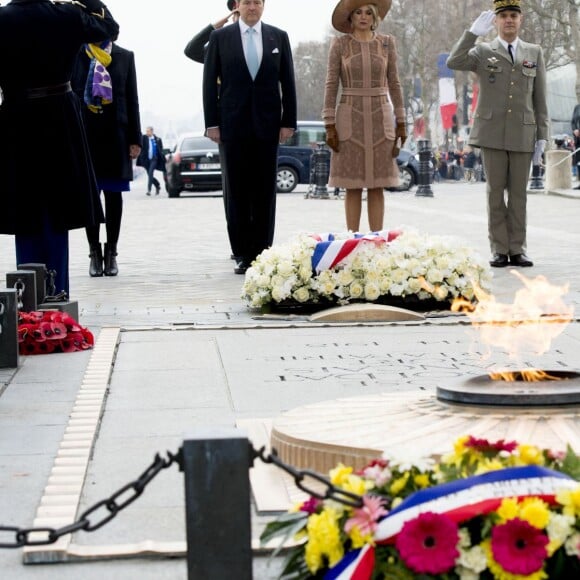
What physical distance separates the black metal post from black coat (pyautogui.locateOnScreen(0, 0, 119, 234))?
5.60 m

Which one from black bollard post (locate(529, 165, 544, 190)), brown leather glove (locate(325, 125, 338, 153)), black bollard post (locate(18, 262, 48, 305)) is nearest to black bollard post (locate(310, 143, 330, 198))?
black bollard post (locate(529, 165, 544, 190))

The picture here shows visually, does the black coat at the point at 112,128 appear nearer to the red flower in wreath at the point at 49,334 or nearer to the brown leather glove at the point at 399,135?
the brown leather glove at the point at 399,135

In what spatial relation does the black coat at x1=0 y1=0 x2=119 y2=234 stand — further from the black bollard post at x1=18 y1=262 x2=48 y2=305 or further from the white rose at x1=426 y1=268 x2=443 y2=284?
the white rose at x1=426 y1=268 x2=443 y2=284

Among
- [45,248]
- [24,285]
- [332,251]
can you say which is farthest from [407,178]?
[24,285]

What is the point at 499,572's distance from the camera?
A: 8.39ft

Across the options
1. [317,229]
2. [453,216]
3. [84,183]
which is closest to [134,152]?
[84,183]

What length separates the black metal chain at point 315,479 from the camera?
2490 millimetres

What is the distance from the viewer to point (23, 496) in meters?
3.89

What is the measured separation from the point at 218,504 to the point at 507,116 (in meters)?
9.17

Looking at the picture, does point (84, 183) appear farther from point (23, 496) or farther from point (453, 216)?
point (453, 216)

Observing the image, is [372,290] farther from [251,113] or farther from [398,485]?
[398,485]

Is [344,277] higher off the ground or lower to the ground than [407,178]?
higher

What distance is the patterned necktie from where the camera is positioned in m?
10.9

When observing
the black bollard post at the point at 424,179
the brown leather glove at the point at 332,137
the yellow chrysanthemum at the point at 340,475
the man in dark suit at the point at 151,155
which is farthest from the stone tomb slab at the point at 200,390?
the man in dark suit at the point at 151,155
